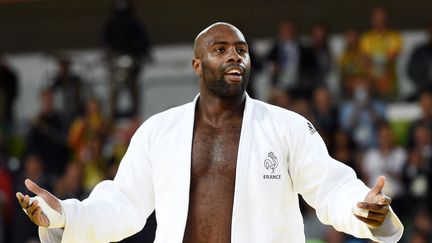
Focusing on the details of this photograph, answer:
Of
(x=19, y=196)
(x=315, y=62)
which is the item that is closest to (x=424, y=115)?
(x=315, y=62)

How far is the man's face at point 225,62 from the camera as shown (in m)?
6.46

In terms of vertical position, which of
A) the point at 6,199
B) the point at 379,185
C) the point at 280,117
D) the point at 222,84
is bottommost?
the point at 6,199

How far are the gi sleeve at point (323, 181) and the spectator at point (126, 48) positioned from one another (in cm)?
901

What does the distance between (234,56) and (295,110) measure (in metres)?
7.71

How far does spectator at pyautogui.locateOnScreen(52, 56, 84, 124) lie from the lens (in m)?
16.4

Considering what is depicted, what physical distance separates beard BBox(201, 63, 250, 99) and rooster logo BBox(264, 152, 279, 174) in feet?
1.53

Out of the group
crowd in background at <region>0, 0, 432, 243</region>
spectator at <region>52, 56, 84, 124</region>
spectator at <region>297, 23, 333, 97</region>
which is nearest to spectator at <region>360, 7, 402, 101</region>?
crowd in background at <region>0, 0, 432, 243</region>

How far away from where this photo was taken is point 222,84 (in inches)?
256

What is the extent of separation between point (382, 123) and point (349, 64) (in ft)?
4.97

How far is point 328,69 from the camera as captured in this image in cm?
1547

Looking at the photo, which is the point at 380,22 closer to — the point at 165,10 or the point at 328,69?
the point at 328,69

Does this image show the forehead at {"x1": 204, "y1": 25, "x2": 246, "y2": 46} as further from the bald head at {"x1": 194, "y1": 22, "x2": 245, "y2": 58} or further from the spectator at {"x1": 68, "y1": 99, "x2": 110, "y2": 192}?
the spectator at {"x1": 68, "y1": 99, "x2": 110, "y2": 192}

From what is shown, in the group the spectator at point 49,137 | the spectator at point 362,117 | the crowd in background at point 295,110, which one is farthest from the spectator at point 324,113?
the spectator at point 49,137

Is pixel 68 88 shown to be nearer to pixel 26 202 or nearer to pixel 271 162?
pixel 271 162
